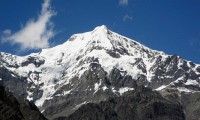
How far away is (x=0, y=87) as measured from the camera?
189625 mm

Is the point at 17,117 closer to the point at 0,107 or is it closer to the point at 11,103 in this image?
the point at 0,107

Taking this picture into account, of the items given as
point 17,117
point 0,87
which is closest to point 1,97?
point 0,87

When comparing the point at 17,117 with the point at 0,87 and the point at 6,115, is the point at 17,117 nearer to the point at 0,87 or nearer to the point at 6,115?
the point at 6,115

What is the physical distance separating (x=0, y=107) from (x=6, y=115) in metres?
6.45

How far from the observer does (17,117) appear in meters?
170

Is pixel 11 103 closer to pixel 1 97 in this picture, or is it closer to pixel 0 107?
pixel 1 97

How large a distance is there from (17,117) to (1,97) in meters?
18.4

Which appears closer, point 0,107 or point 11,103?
point 0,107

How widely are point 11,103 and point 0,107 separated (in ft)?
61.1

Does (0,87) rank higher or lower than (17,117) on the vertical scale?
higher

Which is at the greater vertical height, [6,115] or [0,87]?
[0,87]

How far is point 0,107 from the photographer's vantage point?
171125 mm

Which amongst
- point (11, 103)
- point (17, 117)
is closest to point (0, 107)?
point (17, 117)

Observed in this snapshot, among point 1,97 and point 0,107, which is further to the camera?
point 1,97
